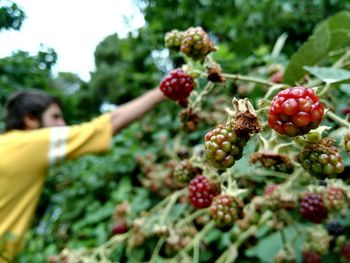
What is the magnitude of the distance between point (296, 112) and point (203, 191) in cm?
35

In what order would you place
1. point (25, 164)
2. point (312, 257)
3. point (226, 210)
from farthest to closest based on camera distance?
point (25, 164) < point (312, 257) < point (226, 210)

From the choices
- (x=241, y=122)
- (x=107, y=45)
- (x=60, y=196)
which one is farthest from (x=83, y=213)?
(x=107, y=45)

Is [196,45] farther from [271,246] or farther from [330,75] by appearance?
[271,246]

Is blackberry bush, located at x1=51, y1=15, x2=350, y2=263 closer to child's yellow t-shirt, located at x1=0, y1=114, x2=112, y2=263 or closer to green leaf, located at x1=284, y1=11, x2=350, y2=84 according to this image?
green leaf, located at x1=284, y1=11, x2=350, y2=84

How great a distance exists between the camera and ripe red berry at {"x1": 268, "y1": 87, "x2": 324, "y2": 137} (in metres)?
0.43

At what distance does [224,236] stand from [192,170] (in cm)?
59

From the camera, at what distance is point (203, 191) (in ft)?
2.43

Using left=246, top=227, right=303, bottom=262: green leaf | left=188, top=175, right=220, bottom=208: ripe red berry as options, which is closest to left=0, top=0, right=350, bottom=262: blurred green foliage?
left=246, top=227, right=303, bottom=262: green leaf

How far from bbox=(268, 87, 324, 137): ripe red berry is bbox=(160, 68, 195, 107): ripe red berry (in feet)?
1.12

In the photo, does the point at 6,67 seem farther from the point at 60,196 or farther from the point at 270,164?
the point at 270,164

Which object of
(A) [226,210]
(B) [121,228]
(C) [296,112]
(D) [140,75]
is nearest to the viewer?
(C) [296,112]

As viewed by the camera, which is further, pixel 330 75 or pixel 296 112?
pixel 330 75

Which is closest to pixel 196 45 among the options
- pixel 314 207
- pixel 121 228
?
pixel 314 207

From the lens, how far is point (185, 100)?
83cm
